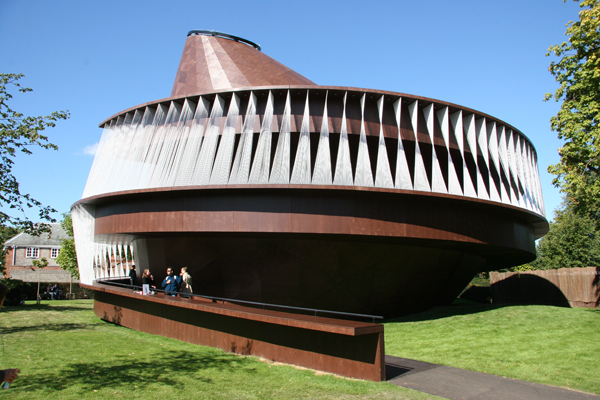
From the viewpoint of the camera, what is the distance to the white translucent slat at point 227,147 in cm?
1612

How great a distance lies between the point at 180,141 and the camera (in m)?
18.0

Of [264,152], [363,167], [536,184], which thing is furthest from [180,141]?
[536,184]

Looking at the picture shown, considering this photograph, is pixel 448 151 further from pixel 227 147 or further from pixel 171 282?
pixel 171 282

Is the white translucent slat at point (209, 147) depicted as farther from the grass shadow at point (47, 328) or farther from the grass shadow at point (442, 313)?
the grass shadow at point (442, 313)

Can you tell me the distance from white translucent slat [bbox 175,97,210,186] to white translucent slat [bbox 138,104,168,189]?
179 cm

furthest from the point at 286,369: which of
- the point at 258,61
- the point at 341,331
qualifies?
the point at 258,61

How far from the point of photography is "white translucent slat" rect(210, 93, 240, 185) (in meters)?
16.1

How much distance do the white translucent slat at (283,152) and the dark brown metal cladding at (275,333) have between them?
546 cm

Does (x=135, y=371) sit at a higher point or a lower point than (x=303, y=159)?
lower

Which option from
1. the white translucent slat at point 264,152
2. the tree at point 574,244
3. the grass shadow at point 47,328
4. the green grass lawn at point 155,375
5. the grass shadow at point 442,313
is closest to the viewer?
the green grass lawn at point 155,375

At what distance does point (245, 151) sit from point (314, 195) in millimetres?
3338

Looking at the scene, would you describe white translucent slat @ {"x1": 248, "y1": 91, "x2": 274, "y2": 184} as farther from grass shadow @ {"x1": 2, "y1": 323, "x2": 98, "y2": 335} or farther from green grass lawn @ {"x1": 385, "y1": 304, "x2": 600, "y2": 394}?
grass shadow @ {"x1": 2, "y1": 323, "x2": 98, "y2": 335}

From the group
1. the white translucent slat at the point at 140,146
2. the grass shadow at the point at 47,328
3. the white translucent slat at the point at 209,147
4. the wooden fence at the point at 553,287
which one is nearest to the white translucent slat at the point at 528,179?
the wooden fence at the point at 553,287

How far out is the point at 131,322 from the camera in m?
16.0
